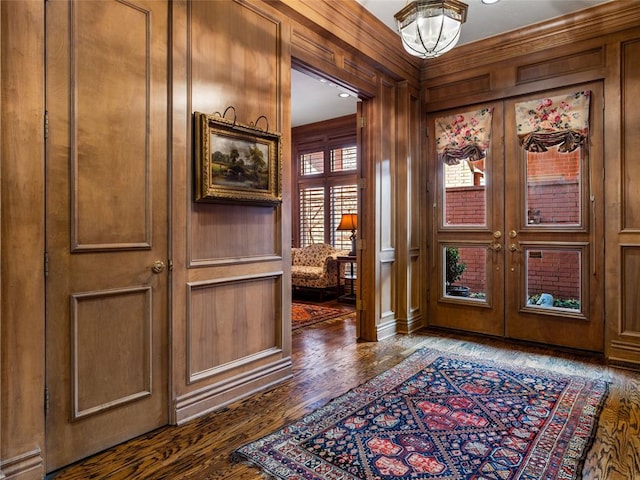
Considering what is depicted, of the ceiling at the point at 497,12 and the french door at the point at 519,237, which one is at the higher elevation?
the ceiling at the point at 497,12

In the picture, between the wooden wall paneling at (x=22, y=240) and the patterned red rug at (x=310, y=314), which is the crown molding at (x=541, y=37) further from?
the wooden wall paneling at (x=22, y=240)

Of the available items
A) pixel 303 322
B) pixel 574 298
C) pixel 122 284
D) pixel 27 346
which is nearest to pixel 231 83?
pixel 122 284

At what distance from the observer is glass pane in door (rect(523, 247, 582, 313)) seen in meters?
3.70

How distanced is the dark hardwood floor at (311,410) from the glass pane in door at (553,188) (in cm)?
127

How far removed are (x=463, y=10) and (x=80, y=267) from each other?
2.63m

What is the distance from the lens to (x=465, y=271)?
4375mm

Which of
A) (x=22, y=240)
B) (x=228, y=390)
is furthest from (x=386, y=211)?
(x=22, y=240)

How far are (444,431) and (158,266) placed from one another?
6.06 ft

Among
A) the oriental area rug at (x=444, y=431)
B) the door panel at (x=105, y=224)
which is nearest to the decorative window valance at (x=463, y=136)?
the oriental area rug at (x=444, y=431)

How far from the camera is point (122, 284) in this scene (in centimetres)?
208

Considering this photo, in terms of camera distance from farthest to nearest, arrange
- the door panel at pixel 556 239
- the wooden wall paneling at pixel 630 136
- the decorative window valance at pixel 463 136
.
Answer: the decorative window valance at pixel 463 136
the door panel at pixel 556 239
the wooden wall paneling at pixel 630 136

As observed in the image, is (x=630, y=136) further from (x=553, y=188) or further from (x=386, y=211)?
(x=386, y=211)

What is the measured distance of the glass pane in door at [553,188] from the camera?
368cm

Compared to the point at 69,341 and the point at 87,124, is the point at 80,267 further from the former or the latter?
the point at 87,124
